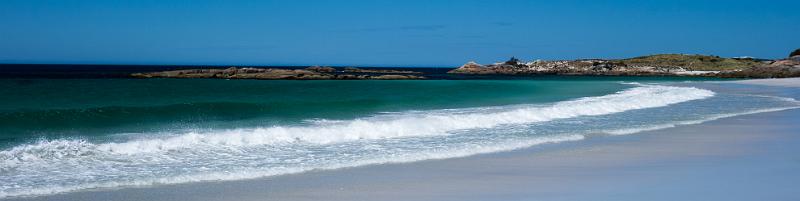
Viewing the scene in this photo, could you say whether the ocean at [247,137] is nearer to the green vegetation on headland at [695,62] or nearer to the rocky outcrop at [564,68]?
the rocky outcrop at [564,68]

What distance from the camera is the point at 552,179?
8656 mm

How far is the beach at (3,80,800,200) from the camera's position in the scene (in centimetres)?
753

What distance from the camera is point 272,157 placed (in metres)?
11.0

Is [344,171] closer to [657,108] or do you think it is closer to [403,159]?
[403,159]

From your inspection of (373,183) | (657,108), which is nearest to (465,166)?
(373,183)

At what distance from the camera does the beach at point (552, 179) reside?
297 inches

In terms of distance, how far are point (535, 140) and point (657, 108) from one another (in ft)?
40.4

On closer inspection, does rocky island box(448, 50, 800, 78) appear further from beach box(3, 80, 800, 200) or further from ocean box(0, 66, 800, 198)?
beach box(3, 80, 800, 200)

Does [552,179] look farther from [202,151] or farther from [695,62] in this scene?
[695,62]

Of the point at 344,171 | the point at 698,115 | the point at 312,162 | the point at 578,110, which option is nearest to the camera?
the point at 344,171

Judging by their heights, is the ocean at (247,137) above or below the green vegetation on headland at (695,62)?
below

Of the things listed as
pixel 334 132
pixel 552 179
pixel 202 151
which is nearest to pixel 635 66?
pixel 334 132

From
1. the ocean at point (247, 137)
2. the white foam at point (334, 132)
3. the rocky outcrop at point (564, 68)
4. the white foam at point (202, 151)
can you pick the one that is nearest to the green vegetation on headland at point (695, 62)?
the rocky outcrop at point (564, 68)

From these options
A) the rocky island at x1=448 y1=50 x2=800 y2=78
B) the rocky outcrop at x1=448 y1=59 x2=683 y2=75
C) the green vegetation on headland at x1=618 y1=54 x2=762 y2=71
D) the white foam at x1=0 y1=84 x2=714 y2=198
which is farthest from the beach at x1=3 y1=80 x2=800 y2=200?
the green vegetation on headland at x1=618 y1=54 x2=762 y2=71
